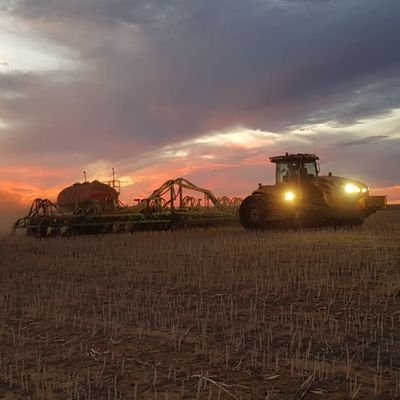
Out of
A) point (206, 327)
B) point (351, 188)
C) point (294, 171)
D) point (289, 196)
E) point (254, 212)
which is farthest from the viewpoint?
point (254, 212)

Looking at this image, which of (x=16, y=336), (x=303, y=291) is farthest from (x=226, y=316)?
(x=16, y=336)

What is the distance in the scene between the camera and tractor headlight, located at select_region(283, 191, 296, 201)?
18.6 metres

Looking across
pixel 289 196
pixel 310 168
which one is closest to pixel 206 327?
pixel 289 196

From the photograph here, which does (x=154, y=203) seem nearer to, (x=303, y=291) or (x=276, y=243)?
(x=276, y=243)

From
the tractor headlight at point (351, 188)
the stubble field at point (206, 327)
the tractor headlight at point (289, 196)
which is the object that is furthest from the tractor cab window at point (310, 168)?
the stubble field at point (206, 327)

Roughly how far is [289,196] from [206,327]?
13.0 metres

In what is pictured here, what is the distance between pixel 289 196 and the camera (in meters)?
18.7

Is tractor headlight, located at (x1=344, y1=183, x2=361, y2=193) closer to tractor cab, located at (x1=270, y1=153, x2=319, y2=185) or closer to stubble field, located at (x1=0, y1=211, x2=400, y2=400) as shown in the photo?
tractor cab, located at (x1=270, y1=153, x2=319, y2=185)

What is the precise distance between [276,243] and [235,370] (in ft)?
32.1

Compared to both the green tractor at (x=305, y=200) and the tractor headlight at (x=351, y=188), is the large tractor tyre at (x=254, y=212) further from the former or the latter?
the tractor headlight at (x=351, y=188)

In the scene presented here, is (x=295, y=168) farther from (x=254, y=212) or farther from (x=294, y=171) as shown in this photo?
(x=254, y=212)

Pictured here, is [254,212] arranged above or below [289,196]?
below

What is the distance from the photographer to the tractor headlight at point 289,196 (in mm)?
18609

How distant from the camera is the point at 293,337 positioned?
5.48 meters
